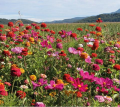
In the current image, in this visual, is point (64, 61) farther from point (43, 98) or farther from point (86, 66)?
point (43, 98)

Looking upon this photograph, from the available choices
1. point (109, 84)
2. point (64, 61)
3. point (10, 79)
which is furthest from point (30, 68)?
point (109, 84)

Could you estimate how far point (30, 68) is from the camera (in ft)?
8.58

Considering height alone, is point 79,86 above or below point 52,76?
above

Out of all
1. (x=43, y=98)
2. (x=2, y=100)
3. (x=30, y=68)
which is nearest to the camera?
(x=2, y=100)

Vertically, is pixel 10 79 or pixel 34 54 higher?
pixel 34 54

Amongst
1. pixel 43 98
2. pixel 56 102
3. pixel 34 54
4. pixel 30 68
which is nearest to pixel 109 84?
pixel 56 102

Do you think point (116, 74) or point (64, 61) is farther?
point (64, 61)

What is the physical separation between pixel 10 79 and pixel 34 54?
2.14ft

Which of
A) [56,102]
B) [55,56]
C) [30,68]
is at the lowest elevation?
[56,102]

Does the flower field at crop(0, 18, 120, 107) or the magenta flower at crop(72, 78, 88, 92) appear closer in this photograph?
the magenta flower at crop(72, 78, 88, 92)

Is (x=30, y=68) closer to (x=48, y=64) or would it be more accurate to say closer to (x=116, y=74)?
(x=48, y=64)

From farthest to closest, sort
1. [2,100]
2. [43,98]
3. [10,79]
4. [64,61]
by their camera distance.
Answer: [64,61], [10,79], [43,98], [2,100]

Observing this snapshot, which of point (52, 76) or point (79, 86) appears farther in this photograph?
point (52, 76)

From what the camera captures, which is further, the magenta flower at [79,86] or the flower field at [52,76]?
the flower field at [52,76]
